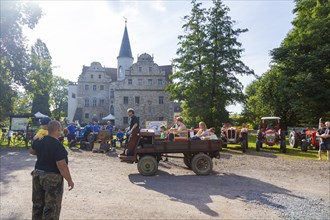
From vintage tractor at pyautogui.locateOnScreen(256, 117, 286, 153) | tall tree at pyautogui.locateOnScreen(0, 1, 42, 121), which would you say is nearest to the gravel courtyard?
vintage tractor at pyautogui.locateOnScreen(256, 117, 286, 153)

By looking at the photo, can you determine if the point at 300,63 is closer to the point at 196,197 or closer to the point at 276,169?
the point at 276,169

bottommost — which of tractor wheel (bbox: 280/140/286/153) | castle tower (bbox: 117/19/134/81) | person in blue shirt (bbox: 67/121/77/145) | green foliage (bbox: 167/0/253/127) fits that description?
tractor wheel (bbox: 280/140/286/153)

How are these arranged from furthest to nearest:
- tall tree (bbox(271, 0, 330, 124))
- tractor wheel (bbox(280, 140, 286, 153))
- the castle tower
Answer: the castle tower, tall tree (bbox(271, 0, 330, 124)), tractor wheel (bbox(280, 140, 286, 153))

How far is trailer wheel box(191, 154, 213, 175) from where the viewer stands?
33.8 feet

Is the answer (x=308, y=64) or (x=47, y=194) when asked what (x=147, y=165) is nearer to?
(x=47, y=194)

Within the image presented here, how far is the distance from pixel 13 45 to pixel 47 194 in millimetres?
24528

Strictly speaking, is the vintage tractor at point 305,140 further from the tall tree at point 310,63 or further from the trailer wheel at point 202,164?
the trailer wheel at point 202,164

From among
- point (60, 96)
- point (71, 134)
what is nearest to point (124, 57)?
point (60, 96)

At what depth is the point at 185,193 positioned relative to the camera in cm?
768

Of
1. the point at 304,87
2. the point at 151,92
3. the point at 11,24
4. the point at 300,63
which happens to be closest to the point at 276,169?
the point at 304,87

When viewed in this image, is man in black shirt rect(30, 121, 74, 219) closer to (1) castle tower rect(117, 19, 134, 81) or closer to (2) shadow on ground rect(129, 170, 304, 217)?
(2) shadow on ground rect(129, 170, 304, 217)

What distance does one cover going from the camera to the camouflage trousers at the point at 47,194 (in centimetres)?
432

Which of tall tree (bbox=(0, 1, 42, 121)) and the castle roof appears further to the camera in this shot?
the castle roof

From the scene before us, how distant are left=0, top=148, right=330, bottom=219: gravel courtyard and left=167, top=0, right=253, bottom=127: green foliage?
14.1m
